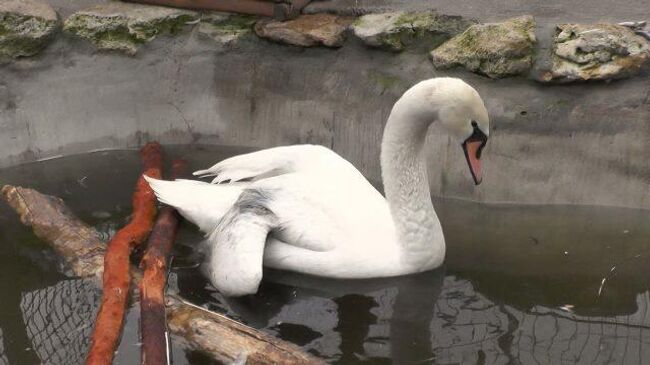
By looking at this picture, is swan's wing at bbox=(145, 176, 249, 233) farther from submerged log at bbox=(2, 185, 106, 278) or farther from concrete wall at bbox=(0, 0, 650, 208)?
concrete wall at bbox=(0, 0, 650, 208)

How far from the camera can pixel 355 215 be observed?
415cm

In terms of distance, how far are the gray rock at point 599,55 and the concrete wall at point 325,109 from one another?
11 cm

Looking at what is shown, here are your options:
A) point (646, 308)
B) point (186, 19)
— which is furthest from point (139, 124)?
point (646, 308)

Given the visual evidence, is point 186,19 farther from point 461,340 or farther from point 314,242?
point 461,340

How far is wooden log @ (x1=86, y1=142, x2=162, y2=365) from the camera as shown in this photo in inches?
136

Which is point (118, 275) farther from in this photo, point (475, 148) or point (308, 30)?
point (308, 30)

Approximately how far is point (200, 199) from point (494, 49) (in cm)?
190

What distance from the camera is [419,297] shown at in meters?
4.11

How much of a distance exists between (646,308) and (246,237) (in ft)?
6.10

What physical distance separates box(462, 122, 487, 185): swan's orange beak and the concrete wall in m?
1.05

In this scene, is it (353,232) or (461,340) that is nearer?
(461,340)

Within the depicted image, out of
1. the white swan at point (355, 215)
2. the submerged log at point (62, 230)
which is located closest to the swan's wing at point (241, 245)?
the white swan at point (355, 215)

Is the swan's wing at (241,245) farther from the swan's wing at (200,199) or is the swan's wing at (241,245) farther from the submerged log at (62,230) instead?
the submerged log at (62,230)

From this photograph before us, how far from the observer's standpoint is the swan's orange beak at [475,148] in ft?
12.8
